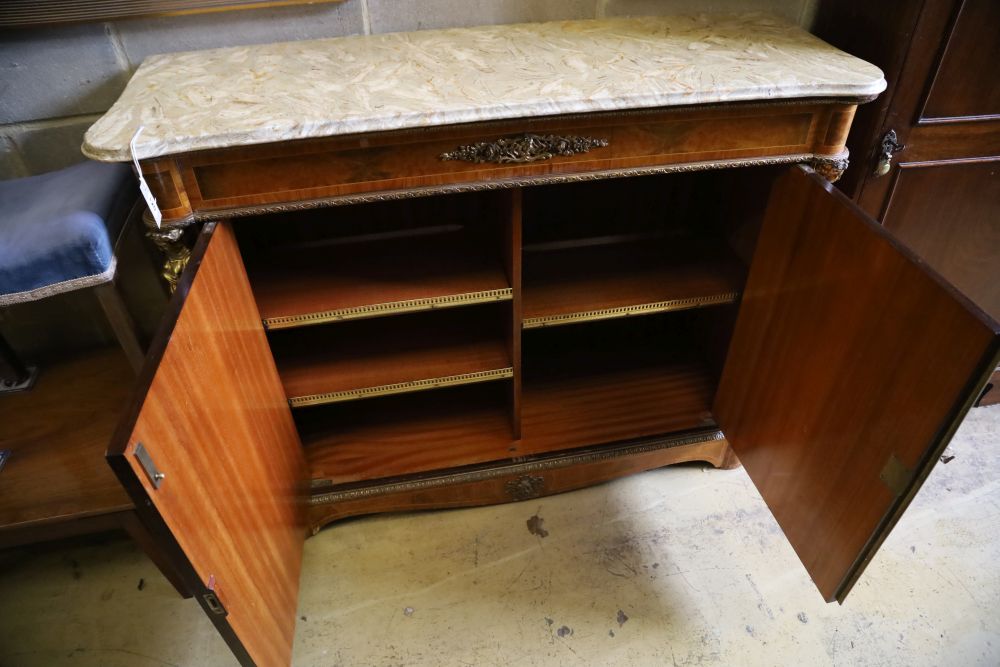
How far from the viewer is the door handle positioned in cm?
121

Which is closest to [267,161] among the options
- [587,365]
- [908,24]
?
[587,365]

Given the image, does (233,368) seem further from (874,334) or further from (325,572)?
(874,334)

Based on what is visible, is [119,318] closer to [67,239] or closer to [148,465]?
[67,239]

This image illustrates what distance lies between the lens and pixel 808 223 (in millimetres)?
1021

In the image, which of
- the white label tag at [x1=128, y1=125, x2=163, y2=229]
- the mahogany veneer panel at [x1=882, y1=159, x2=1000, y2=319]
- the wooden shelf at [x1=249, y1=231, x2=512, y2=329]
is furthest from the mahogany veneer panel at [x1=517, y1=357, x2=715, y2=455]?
the white label tag at [x1=128, y1=125, x2=163, y2=229]

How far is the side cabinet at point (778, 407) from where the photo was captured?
0.73 m

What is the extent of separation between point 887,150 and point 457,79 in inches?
34.0

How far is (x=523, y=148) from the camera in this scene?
98cm

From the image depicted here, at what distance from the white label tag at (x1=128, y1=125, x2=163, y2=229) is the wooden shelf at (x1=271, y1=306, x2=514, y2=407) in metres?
0.47

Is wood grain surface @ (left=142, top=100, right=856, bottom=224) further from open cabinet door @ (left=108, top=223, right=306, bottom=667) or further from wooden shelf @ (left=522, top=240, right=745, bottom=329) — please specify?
wooden shelf @ (left=522, top=240, right=745, bottom=329)

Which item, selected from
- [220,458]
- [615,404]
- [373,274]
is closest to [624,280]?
[615,404]

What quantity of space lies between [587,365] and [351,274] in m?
0.70

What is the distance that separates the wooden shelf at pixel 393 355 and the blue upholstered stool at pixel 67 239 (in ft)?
1.12

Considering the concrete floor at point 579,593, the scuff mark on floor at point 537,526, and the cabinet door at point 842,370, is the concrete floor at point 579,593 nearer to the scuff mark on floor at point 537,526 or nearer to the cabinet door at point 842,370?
the scuff mark on floor at point 537,526
